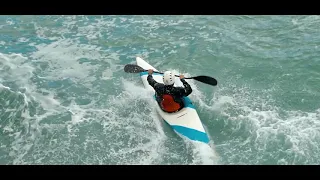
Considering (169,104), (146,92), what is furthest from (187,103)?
(146,92)

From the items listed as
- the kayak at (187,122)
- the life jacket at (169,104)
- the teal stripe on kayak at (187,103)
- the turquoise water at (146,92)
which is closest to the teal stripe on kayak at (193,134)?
the kayak at (187,122)

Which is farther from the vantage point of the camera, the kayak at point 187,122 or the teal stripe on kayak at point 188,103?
the teal stripe on kayak at point 188,103

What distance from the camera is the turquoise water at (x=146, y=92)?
294 inches

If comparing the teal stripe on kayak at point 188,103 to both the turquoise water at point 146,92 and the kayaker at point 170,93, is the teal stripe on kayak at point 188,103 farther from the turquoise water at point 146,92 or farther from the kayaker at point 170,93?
the turquoise water at point 146,92

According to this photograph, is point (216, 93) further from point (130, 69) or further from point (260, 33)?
point (260, 33)

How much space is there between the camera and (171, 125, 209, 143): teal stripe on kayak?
7514 mm

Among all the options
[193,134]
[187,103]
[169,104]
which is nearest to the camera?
[193,134]

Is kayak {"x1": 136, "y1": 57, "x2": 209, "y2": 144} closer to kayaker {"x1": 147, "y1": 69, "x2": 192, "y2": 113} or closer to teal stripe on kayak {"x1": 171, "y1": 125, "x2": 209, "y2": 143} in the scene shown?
teal stripe on kayak {"x1": 171, "y1": 125, "x2": 209, "y2": 143}

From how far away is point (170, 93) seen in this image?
8.03 metres

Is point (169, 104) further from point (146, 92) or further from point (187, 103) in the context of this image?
point (146, 92)

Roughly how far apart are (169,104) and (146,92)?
1440 millimetres

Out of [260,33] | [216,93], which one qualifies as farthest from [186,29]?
[216,93]

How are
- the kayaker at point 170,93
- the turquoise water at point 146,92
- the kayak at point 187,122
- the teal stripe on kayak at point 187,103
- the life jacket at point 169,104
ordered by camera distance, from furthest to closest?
the teal stripe on kayak at point 187,103, the life jacket at point 169,104, the kayaker at point 170,93, the kayak at point 187,122, the turquoise water at point 146,92

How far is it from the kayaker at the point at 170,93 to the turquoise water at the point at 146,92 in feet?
1.54
